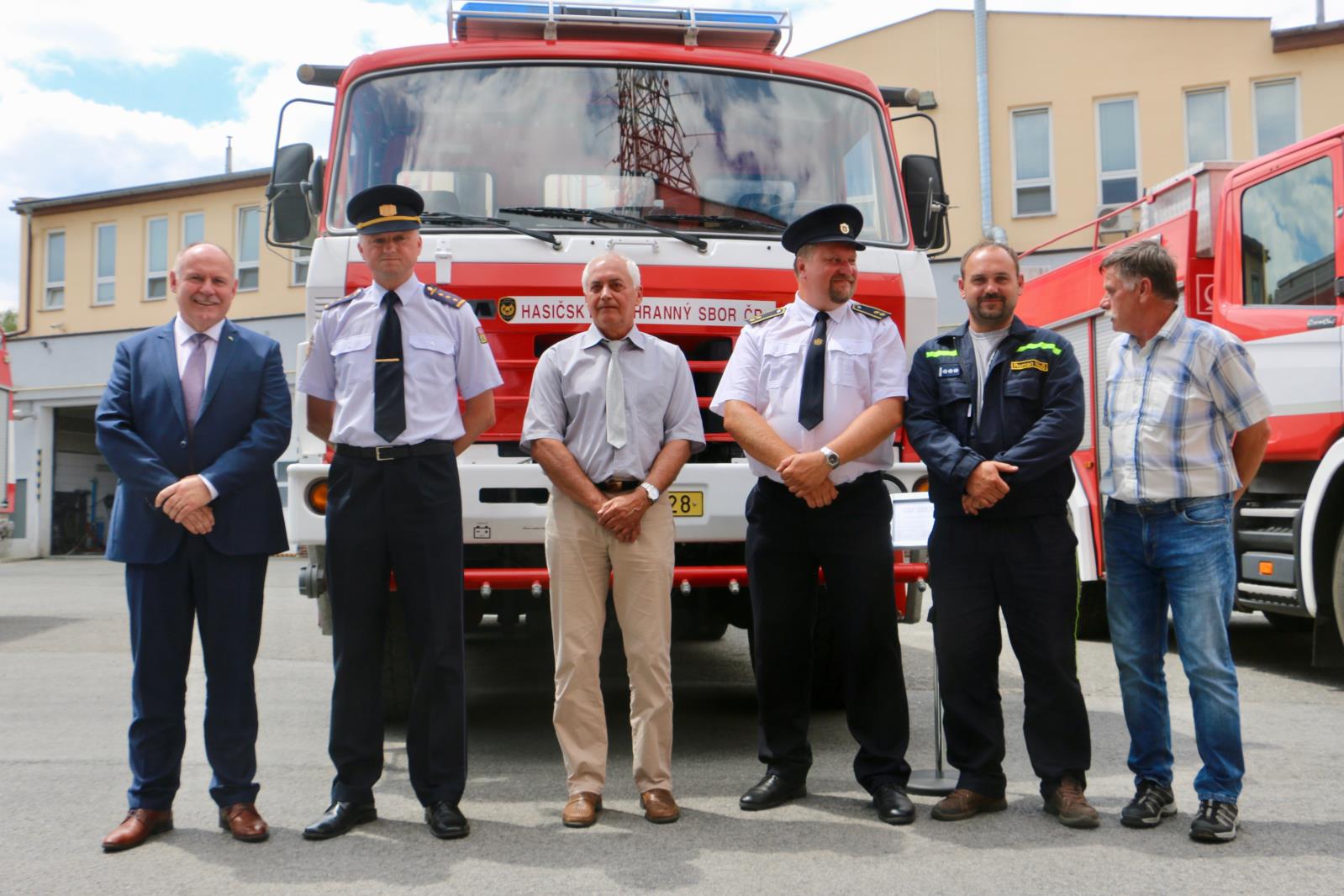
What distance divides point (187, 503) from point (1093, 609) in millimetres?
7699

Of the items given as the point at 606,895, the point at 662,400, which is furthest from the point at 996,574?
the point at 606,895

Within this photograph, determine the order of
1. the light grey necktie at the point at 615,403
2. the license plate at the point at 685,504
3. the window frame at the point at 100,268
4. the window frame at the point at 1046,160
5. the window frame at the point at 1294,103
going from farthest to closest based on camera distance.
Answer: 1. the window frame at the point at 100,268
2. the window frame at the point at 1046,160
3. the window frame at the point at 1294,103
4. the license plate at the point at 685,504
5. the light grey necktie at the point at 615,403

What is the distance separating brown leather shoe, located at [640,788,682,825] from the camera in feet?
15.1

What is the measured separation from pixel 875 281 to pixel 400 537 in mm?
2443

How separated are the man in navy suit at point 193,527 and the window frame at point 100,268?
25376mm

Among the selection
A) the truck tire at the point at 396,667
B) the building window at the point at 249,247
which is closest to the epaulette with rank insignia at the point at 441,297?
the truck tire at the point at 396,667

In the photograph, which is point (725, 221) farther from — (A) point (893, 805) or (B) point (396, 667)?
(A) point (893, 805)

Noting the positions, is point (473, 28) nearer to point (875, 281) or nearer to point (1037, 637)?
point (875, 281)

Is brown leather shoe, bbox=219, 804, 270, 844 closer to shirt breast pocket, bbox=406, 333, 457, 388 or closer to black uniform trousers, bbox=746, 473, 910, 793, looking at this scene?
shirt breast pocket, bbox=406, 333, 457, 388

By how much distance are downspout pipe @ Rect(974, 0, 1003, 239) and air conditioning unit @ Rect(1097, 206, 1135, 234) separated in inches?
352

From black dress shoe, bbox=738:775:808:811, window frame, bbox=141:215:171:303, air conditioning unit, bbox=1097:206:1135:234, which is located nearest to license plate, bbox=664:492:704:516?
black dress shoe, bbox=738:775:808:811

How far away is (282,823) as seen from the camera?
462 cm

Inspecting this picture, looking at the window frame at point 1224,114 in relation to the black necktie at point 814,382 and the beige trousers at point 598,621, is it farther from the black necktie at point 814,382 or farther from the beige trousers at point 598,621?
the beige trousers at point 598,621

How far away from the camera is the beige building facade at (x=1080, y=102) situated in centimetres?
1920
